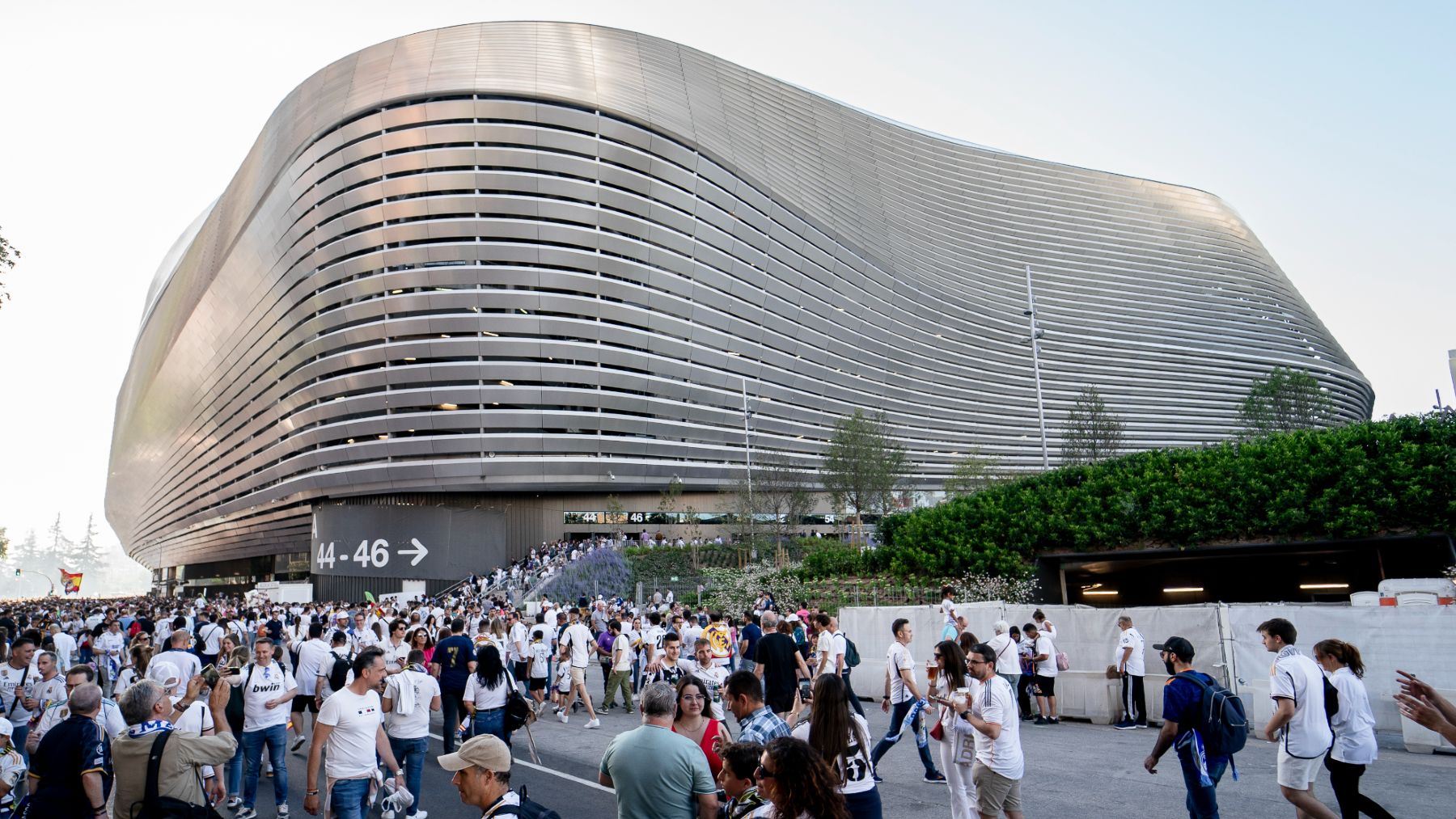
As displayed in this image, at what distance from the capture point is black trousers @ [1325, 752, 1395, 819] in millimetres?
6316

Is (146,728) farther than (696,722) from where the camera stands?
Yes

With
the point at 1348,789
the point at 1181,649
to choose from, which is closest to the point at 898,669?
the point at 1181,649

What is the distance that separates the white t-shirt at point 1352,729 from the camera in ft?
20.7

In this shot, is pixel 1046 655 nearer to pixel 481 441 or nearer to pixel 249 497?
pixel 481 441

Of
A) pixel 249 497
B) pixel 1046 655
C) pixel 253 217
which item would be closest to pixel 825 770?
pixel 1046 655

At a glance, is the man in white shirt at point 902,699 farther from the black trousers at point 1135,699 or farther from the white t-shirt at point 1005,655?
the black trousers at point 1135,699

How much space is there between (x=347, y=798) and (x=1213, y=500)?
898 inches

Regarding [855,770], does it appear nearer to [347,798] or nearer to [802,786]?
[802,786]

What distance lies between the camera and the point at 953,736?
23.3ft

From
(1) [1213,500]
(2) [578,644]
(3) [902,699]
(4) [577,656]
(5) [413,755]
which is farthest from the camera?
(1) [1213,500]

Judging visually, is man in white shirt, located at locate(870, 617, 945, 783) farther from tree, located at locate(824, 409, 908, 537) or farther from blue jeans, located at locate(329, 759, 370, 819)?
tree, located at locate(824, 409, 908, 537)

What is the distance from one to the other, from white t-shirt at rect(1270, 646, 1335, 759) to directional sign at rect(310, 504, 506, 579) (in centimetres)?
4876

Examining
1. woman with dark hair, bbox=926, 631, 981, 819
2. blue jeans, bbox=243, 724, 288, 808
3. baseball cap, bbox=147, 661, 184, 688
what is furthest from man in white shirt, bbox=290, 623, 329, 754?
woman with dark hair, bbox=926, 631, 981, 819

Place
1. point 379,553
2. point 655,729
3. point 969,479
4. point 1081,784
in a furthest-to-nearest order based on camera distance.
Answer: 1. point 969,479
2. point 379,553
3. point 1081,784
4. point 655,729
